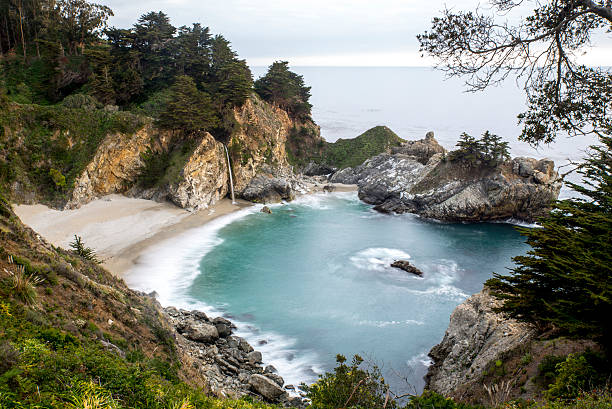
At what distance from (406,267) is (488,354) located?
12949mm

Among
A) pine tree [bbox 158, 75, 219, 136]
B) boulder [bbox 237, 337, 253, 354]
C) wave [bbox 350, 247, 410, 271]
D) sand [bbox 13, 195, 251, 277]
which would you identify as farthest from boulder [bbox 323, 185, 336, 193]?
boulder [bbox 237, 337, 253, 354]

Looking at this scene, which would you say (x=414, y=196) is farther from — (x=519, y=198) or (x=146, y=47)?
(x=146, y=47)

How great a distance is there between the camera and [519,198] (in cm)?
3322

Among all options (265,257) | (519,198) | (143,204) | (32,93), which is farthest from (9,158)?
(519,198)

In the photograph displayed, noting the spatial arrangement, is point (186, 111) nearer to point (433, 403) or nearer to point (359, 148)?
point (359, 148)

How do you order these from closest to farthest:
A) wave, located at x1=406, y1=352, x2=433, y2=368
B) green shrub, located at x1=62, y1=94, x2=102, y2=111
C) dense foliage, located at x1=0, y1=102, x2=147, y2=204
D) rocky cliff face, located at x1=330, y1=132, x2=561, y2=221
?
wave, located at x1=406, y1=352, x2=433, y2=368 → dense foliage, located at x1=0, y1=102, x2=147, y2=204 → green shrub, located at x1=62, y1=94, x2=102, y2=111 → rocky cliff face, located at x1=330, y1=132, x2=561, y2=221

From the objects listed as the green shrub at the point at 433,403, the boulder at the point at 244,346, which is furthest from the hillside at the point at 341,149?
the green shrub at the point at 433,403

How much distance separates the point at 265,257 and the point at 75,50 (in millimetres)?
32933

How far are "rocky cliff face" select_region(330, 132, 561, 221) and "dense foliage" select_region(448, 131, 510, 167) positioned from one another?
0.67 meters

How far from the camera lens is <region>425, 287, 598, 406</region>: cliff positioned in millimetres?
7461

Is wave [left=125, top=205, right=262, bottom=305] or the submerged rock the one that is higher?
wave [left=125, top=205, right=262, bottom=305]

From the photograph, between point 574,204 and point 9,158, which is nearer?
point 574,204

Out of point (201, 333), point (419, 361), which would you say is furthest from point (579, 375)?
point (201, 333)

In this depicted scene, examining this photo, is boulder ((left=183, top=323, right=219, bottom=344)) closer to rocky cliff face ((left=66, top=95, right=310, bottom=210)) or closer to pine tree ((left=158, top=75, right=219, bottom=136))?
rocky cliff face ((left=66, top=95, right=310, bottom=210))
